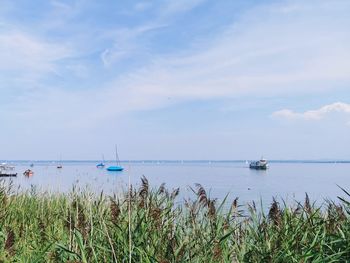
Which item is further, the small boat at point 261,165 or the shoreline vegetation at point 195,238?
the small boat at point 261,165

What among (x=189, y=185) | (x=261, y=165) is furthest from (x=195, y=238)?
(x=261, y=165)

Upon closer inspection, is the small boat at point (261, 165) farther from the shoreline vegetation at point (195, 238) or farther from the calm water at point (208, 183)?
the shoreline vegetation at point (195, 238)

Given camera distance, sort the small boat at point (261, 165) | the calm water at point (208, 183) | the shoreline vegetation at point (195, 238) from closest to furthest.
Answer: the shoreline vegetation at point (195, 238) < the calm water at point (208, 183) < the small boat at point (261, 165)

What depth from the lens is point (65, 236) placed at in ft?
19.7

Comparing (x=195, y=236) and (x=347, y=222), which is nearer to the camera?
(x=195, y=236)

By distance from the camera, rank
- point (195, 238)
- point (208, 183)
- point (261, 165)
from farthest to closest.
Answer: point (261, 165) < point (208, 183) < point (195, 238)

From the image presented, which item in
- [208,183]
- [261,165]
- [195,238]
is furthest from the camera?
[261,165]

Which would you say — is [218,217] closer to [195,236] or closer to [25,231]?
[195,236]

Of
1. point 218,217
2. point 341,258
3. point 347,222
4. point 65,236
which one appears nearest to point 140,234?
point 218,217

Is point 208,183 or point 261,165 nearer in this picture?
point 208,183

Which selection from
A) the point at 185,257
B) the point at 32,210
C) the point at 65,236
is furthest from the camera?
the point at 32,210

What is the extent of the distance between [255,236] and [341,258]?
1.06m

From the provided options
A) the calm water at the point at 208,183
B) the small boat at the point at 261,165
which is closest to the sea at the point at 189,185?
the calm water at the point at 208,183

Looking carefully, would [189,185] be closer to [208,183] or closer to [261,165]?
[208,183]
